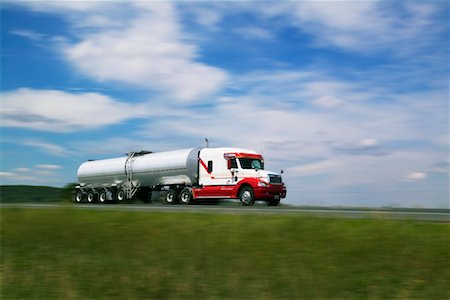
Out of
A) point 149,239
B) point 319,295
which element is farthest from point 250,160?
point 319,295

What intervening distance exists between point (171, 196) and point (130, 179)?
5.03 m

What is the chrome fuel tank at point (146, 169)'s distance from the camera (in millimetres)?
34125

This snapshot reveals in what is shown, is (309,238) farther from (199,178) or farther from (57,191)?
(57,191)

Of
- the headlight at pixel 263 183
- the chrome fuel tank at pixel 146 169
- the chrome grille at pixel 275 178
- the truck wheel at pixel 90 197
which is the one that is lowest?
the truck wheel at pixel 90 197

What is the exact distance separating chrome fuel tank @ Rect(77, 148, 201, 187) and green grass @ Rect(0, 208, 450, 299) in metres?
20.6

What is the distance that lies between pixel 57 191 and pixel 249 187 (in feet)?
70.3

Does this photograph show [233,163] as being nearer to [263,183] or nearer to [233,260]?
[263,183]

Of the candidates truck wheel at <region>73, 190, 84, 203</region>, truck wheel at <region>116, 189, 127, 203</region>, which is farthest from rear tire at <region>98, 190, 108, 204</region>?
truck wheel at <region>73, 190, 84, 203</region>

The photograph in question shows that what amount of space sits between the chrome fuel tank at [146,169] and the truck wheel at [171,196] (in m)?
0.64

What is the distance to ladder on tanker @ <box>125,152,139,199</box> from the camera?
1535 inches

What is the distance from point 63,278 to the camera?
10969 millimetres

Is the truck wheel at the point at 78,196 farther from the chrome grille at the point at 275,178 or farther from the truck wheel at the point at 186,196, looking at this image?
the chrome grille at the point at 275,178

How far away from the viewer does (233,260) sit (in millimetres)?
10719

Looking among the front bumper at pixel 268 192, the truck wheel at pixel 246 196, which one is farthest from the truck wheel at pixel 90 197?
the front bumper at pixel 268 192
